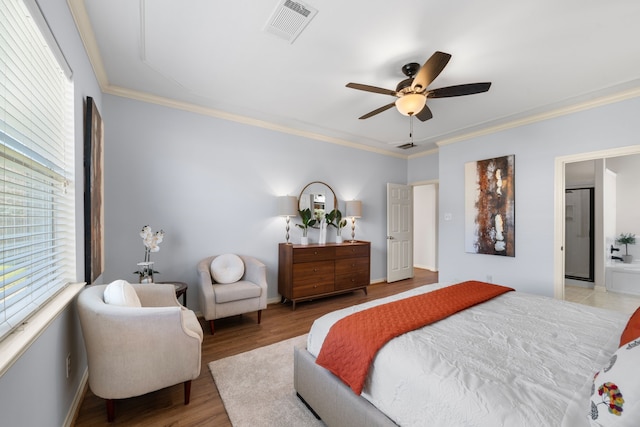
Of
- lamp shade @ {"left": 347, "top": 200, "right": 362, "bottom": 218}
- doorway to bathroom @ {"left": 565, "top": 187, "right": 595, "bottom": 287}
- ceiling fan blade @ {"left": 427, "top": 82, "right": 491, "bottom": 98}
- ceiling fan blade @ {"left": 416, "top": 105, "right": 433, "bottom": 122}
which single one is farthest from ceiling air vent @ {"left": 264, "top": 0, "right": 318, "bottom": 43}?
doorway to bathroom @ {"left": 565, "top": 187, "right": 595, "bottom": 287}

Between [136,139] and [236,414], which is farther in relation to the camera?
[136,139]

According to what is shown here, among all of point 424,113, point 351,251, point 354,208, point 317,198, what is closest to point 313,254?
point 351,251

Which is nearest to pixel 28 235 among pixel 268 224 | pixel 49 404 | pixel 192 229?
pixel 49 404

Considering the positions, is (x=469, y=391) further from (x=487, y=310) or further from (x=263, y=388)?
(x=263, y=388)

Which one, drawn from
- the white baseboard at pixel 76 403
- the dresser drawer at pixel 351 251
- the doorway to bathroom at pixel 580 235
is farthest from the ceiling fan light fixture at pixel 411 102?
the doorway to bathroom at pixel 580 235

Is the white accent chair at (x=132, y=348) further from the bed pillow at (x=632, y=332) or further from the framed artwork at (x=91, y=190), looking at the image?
the bed pillow at (x=632, y=332)

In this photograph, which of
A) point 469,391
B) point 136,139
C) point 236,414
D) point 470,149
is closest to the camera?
point 469,391

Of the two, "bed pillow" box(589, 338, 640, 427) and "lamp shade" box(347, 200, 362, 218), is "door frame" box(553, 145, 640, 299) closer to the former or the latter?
"lamp shade" box(347, 200, 362, 218)

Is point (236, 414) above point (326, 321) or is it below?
below

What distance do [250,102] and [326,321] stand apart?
2.65 meters

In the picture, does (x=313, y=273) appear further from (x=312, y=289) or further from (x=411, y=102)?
(x=411, y=102)

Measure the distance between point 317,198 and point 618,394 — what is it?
3.84 meters

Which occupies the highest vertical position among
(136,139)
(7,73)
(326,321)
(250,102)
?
(250,102)

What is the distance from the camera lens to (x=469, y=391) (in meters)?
1.06
